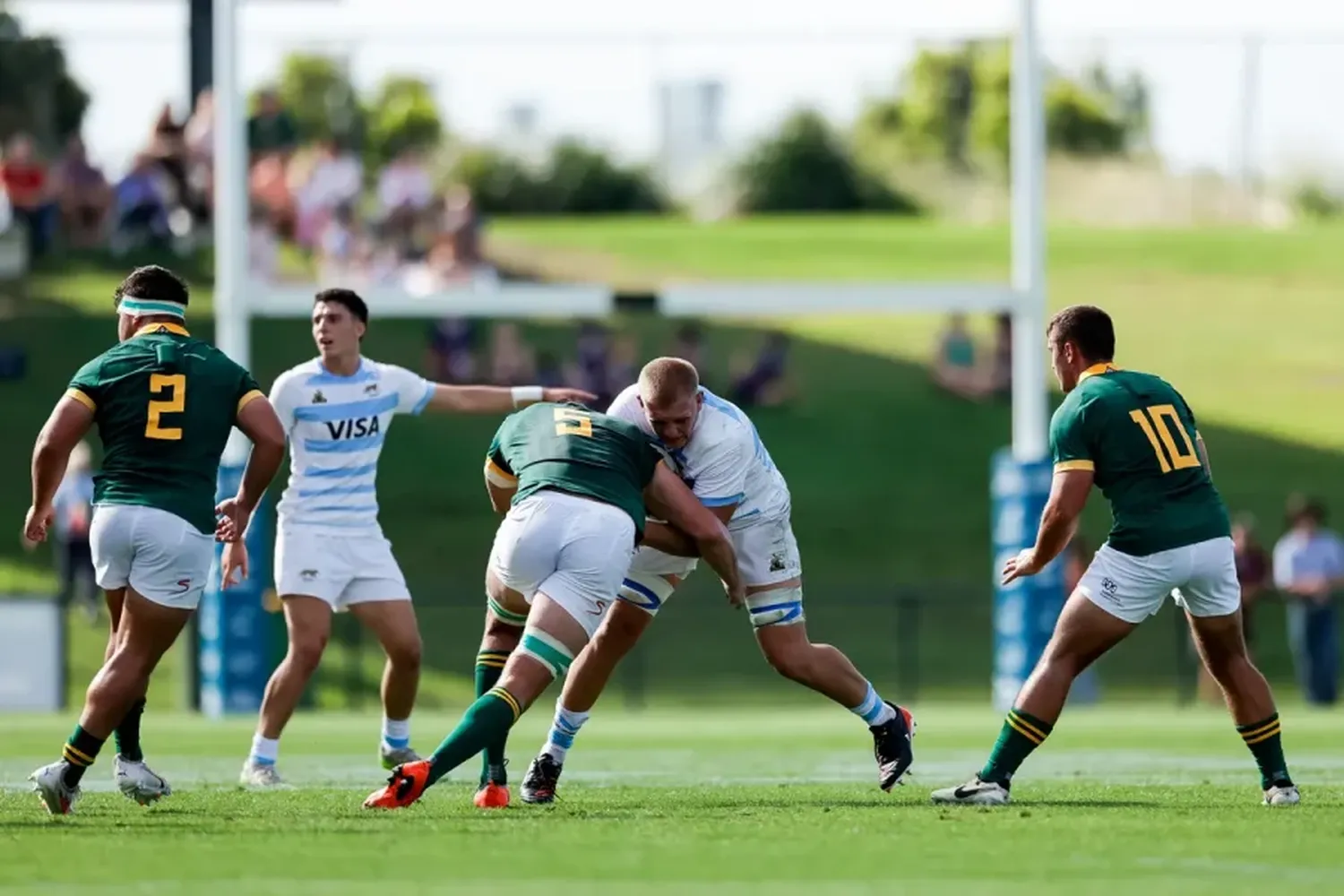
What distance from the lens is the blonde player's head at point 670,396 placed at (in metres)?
9.75

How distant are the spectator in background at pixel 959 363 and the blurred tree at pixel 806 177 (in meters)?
3.65

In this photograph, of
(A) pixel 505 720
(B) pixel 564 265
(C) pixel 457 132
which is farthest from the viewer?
(B) pixel 564 265

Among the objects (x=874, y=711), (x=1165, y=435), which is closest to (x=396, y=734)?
(x=874, y=711)

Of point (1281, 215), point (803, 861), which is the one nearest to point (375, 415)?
point (803, 861)

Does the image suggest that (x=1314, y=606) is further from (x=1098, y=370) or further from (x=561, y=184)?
(x=561, y=184)

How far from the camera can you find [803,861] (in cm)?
775

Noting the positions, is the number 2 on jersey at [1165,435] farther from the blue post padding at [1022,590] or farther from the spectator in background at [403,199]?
the spectator in background at [403,199]

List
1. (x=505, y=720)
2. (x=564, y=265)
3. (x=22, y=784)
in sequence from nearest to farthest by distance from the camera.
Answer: (x=505, y=720), (x=22, y=784), (x=564, y=265)

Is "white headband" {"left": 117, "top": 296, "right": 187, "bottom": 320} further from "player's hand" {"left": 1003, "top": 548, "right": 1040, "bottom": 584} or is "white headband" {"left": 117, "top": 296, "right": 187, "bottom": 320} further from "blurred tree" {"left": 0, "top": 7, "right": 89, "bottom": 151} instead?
"blurred tree" {"left": 0, "top": 7, "right": 89, "bottom": 151}

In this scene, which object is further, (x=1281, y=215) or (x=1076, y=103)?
(x=1281, y=215)

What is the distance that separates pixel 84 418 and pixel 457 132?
78.5 ft

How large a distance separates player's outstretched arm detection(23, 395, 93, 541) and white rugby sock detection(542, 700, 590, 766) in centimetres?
226

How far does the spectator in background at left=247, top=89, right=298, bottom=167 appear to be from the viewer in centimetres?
2614

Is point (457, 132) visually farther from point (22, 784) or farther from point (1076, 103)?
point (22, 784)
